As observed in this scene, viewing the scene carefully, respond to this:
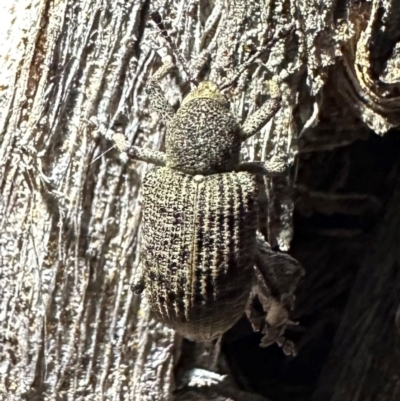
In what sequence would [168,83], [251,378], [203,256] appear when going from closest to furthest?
[203,256]
[168,83]
[251,378]

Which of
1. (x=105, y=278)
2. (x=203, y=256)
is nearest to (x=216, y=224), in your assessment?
(x=203, y=256)

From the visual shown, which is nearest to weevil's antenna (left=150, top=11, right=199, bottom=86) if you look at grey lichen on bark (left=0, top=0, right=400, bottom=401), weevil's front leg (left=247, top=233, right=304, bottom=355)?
grey lichen on bark (left=0, top=0, right=400, bottom=401)

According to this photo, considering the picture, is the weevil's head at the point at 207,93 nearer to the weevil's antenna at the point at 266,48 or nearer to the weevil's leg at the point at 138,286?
the weevil's antenna at the point at 266,48

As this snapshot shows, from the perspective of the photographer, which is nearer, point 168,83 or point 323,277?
point 168,83

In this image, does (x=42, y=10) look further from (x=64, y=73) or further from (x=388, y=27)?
(x=388, y=27)

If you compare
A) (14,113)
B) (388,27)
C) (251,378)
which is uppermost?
(388,27)

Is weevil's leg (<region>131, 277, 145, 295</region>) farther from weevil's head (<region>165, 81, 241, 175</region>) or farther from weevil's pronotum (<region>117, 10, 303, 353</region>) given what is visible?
weevil's head (<region>165, 81, 241, 175</region>)

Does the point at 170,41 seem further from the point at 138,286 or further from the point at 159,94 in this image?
the point at 138,286

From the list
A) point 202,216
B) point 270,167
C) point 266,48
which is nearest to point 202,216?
point 202,216

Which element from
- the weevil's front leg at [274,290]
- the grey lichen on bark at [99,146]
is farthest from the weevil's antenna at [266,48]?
the weevil's front leg at [274,290]
